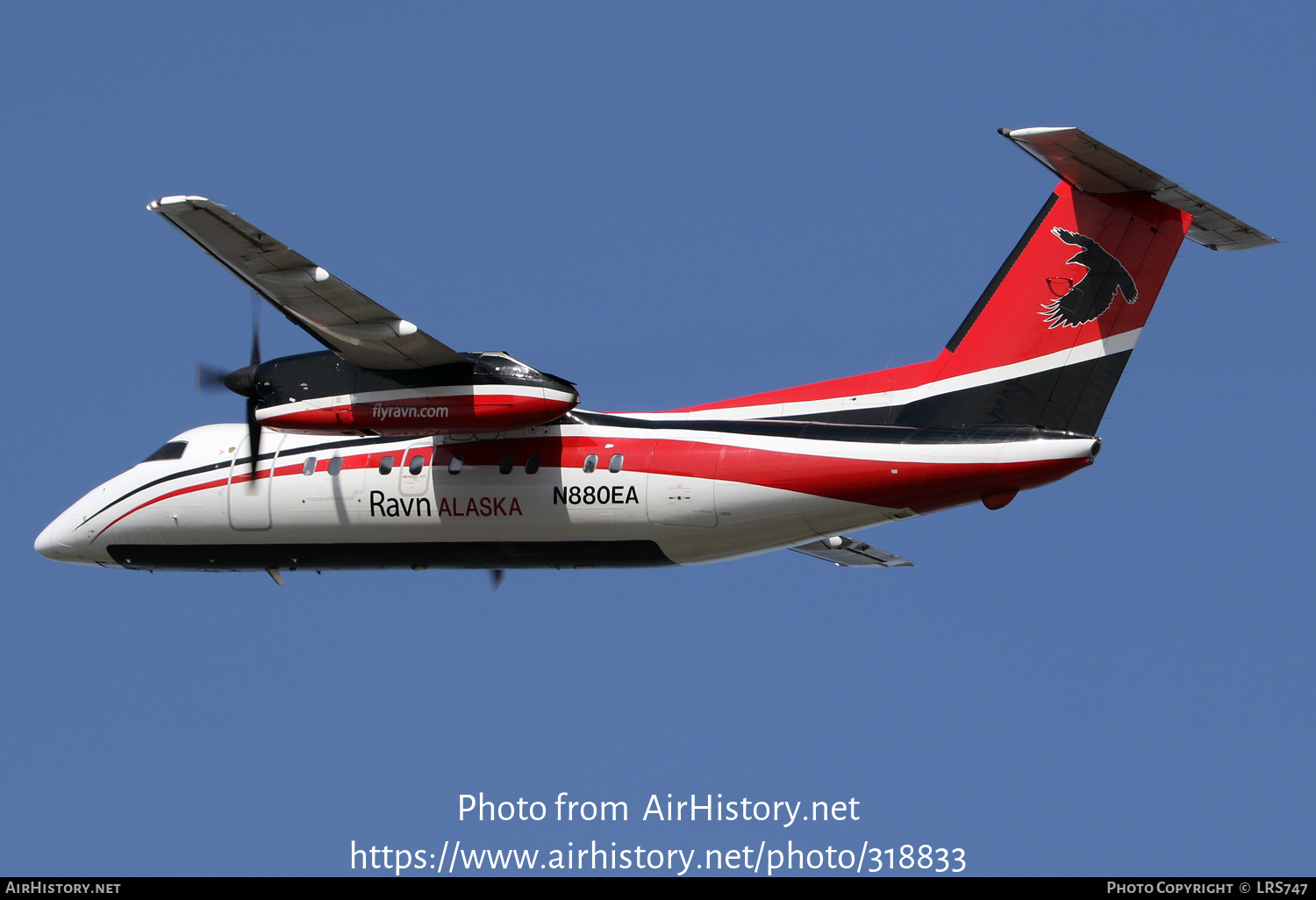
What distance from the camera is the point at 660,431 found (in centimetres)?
1928

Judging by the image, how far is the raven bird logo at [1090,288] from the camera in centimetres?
1762

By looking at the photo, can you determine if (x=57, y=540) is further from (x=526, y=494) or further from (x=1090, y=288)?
(x=1090, y=288)

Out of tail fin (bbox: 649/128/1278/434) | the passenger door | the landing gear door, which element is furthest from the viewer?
the landing gear door

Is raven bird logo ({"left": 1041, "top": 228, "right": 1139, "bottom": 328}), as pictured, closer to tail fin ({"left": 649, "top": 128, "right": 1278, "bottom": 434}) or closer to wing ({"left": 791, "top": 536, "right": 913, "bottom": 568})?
tail fin ({"left": 649, "top": 128, "right": 1278, "bottom": 434})

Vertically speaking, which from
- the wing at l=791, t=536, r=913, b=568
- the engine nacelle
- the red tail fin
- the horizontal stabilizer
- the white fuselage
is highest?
the horizontal stabilizer

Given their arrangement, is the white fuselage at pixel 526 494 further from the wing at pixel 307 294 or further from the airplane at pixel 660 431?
the wing at pixel 307 294

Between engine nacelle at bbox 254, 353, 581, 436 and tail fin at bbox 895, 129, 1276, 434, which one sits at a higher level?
tail fin at bbox 895, 129, 1276, 434

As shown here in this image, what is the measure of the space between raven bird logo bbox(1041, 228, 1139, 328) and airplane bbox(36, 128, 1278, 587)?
0.02 metres

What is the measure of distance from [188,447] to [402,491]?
406 centimetres

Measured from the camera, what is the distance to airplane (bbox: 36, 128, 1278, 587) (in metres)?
17.6

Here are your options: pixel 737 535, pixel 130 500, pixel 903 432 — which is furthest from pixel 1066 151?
pixel 130 500

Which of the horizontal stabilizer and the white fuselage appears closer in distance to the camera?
the horizontal stabilizer

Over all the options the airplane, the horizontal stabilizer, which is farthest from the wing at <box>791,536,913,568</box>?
the horizontal stabilizer
